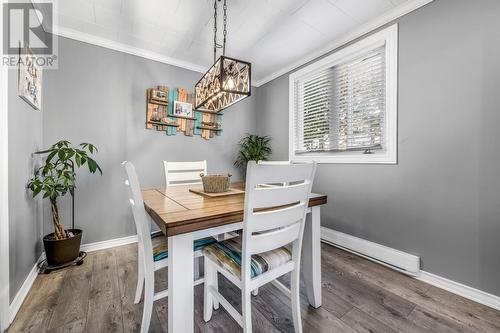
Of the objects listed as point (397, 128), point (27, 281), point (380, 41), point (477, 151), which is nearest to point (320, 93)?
point (380, 41)

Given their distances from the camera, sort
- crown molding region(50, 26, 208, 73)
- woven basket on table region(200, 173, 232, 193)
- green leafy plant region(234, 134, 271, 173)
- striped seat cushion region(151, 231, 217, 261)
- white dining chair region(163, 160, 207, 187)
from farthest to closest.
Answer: green leafy plant region(234, 134, 271, 173) < crown molding region(50, 26, 208, 73) < white dining chair region(163, 160, 207, 187) < woven basket on table region(200, 173, 232, 193) < striped seat cushion region(151, 231, 217, 261)

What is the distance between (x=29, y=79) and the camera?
67.8 inches

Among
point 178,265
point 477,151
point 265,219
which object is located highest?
point 477,151

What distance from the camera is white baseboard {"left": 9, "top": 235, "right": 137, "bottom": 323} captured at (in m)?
1.39

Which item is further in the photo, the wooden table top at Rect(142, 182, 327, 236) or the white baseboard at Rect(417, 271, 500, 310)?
the white baseboard at Rect(417, 271, 500, 310)

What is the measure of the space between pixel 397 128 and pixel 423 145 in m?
0.27

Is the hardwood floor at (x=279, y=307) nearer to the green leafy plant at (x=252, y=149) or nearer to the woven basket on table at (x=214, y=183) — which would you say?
the woven basket on table at (x=214, y=183)

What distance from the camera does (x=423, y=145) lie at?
1.86 metres

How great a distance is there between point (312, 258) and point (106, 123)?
266 centimetres

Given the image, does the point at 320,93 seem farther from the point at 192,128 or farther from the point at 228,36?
the point at 192,128

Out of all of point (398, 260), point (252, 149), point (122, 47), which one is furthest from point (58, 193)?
point (398, 260)

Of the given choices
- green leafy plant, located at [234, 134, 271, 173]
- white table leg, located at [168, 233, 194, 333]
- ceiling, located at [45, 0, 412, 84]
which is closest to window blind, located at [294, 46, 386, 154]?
ceiling, located at [45, 0, 412, 84]

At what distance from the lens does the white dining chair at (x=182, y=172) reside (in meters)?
2.15

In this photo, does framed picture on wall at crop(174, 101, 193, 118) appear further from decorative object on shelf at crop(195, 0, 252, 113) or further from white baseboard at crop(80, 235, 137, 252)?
white baseboard at crop(80, 235, 137, 252)
